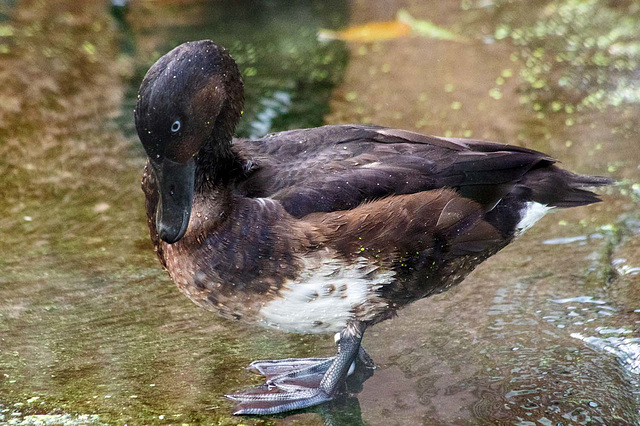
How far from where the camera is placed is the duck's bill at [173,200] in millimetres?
3107

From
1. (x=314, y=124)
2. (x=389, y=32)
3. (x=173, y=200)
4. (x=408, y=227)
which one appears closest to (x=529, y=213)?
(x=408, y=227)

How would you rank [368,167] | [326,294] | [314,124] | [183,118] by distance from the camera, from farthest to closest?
[314,124], [368,167], [326,294], [183,118]

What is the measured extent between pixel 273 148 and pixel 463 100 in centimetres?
258

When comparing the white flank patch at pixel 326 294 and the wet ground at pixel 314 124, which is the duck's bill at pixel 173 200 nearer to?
the white flank patch at pixel 326 294

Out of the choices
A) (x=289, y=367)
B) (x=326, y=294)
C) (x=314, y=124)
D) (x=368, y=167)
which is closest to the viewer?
(x=326, y=294)

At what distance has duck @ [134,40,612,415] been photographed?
3.09 m

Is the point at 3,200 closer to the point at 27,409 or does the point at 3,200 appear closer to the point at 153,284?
the point at 153,284

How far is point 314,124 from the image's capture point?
5.38 meters

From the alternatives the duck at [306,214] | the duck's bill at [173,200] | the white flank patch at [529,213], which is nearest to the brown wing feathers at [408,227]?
the duck at [306,214]

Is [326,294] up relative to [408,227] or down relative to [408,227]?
down

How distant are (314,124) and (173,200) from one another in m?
2.36

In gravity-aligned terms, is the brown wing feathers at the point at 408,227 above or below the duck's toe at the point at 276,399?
above

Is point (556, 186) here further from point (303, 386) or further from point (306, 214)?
point (303, 386)

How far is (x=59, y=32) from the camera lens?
21.9 ft
